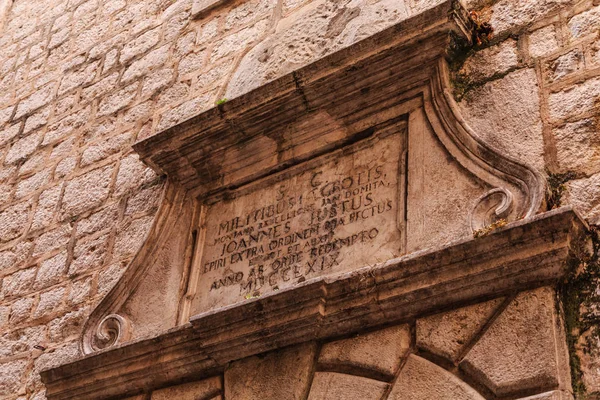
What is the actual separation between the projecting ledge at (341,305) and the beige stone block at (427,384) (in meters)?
0.20

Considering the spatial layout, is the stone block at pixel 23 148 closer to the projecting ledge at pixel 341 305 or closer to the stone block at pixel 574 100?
the projecting ledge at pixel 341 305

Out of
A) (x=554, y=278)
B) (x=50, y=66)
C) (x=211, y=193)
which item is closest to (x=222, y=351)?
(x=211, y=193)

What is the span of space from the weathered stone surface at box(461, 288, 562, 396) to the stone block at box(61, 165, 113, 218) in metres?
2.46

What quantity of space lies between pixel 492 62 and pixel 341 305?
3.75 feet

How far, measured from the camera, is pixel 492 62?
343 cm

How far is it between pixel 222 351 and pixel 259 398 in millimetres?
256

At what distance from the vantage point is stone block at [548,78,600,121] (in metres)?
3.05

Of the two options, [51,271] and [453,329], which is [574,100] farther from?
[51,271]

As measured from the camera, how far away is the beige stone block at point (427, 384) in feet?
9.05

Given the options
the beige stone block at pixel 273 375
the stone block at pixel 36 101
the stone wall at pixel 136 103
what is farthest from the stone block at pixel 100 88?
the beige stone block at pixel 273 375

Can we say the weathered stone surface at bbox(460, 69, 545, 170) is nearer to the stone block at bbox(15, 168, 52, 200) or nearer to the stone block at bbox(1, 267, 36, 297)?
the stone block at bbox(1, 267, 36, 297)

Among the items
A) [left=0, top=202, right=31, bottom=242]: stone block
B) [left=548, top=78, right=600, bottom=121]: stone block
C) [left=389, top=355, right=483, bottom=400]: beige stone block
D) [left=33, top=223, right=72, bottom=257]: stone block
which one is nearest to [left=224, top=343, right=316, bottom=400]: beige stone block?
[left=389, top=355, right=483, bottom=400]: beige stone block

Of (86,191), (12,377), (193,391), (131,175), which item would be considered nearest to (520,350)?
(193,391)

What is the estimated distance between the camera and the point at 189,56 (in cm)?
481
